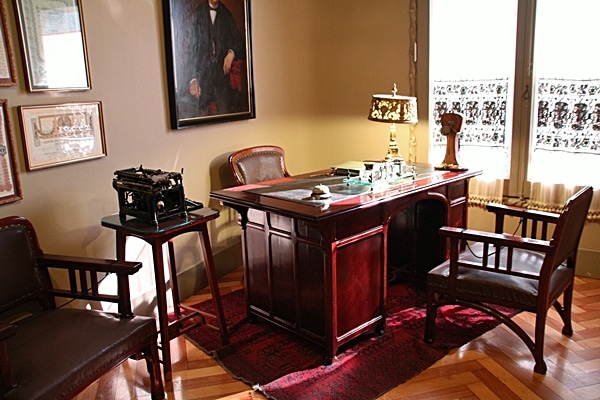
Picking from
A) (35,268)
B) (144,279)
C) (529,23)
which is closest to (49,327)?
(35,268)

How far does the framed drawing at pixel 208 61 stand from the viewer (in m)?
3.30

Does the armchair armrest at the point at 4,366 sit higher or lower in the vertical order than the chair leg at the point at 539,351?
higher

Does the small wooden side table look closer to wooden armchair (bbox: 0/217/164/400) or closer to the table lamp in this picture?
wooden armchair (bbox: 0/217/164/400)

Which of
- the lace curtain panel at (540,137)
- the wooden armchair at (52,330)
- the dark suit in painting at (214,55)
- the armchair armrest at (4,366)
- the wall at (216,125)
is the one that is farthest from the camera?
the lace curtain panel at (540,137)

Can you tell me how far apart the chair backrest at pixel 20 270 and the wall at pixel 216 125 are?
0.50 feet

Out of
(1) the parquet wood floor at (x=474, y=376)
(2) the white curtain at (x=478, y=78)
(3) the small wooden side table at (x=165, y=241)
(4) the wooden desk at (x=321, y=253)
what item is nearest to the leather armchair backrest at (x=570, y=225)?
(1) the parquet wood floor at (x=474, y=376)

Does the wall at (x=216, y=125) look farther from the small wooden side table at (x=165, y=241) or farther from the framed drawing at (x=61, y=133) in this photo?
the small wooden side table at (x=165, y=241)

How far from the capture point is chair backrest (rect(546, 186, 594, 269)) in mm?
2451

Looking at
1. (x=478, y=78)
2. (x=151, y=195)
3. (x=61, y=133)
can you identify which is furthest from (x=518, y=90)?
(x=61, y=133)

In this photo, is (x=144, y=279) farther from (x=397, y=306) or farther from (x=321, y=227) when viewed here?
(x=397, y=306)

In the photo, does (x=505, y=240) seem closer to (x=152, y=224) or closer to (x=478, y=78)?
(x=152, y=224)

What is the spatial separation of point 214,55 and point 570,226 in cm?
245

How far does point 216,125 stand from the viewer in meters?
3.74

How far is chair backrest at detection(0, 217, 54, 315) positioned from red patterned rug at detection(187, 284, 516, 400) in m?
0.91
